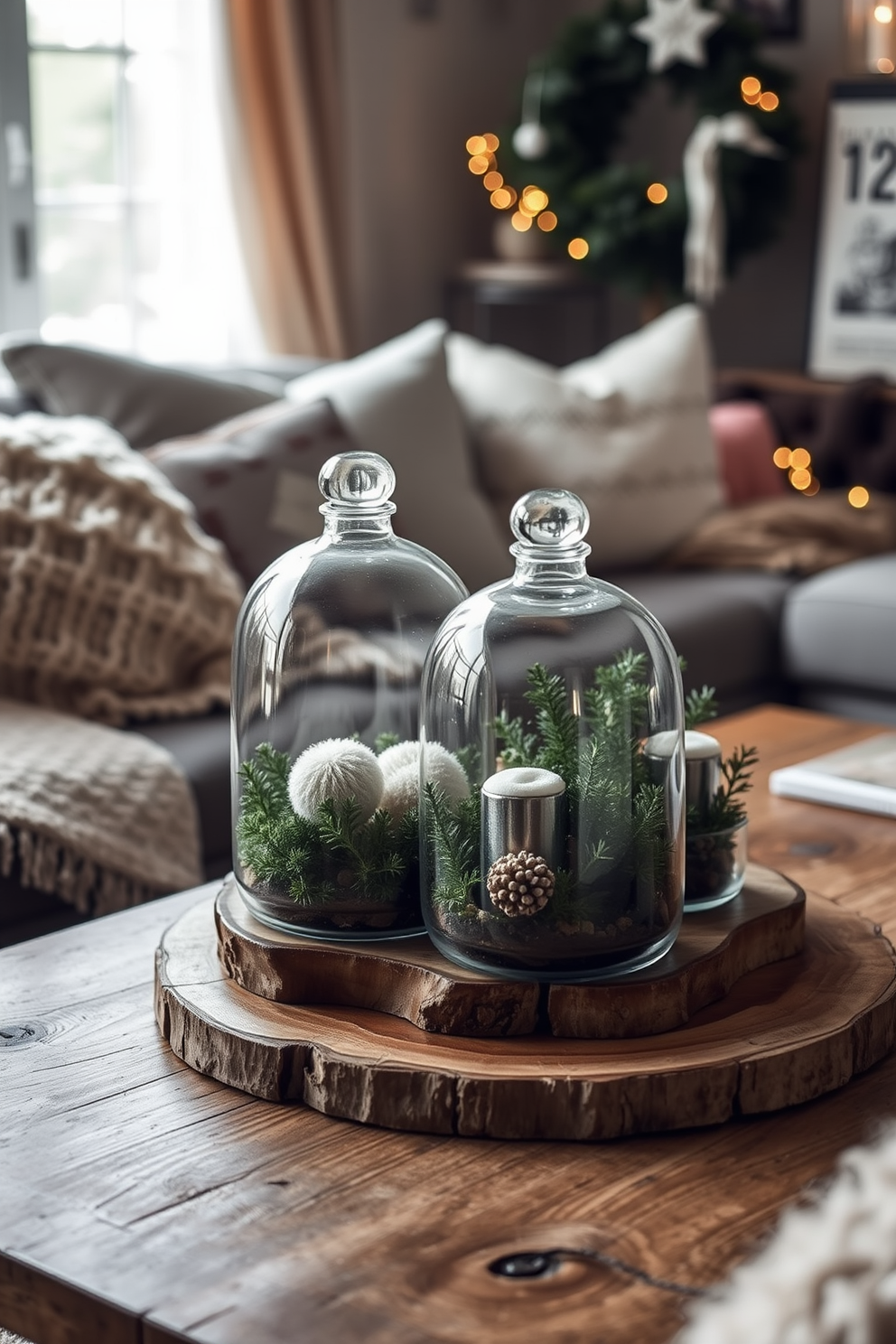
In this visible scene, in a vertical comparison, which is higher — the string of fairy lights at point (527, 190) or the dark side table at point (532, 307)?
the string of fairy lights at point (527, 190)

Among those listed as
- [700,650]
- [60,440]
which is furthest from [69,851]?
[700,650]

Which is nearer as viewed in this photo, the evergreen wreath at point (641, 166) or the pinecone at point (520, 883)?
the pinecone at point (520, 883)

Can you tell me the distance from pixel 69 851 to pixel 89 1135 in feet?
2.76

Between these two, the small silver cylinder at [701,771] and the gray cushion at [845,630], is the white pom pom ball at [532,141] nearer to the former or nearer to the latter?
the gray cushion at [845,630]

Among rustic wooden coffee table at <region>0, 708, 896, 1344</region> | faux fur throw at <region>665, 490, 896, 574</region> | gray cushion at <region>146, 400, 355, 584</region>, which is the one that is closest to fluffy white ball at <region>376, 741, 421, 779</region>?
rustic wooden coffee table at <region>0, 708, 896, 1344</region>

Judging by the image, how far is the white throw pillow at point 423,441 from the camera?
2.72 m

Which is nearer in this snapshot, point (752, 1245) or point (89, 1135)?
point (752, 1245)

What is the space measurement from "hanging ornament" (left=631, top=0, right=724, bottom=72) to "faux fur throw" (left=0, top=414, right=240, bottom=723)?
2218mm

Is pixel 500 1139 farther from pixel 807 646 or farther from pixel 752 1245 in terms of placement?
pixel 807 646

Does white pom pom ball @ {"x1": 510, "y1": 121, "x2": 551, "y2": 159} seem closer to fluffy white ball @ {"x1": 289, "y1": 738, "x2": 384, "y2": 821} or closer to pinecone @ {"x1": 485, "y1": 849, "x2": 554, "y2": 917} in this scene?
fluffy white ball @ {"x1": 289, "y1": 738, "x2": 384, "y2": 821}

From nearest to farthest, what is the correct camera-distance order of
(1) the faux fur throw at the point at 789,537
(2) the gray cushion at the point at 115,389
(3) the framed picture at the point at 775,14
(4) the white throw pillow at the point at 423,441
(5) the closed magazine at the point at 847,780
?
1. (5) the closed magazine at the point at 847,780
2. (2) the gray cushion at the point at 115,389
3. (4) the white throw pillow at the point at 423,441
4. (1) the faux fur throw at the point at 789,537
5. (3) the framed picture at the point at 775,14

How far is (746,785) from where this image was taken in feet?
4.06

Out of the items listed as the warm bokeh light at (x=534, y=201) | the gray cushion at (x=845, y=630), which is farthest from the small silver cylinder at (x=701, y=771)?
the warm bokeh light at (x=534, y=201)

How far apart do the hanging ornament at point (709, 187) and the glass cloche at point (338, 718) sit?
286 centimetres
